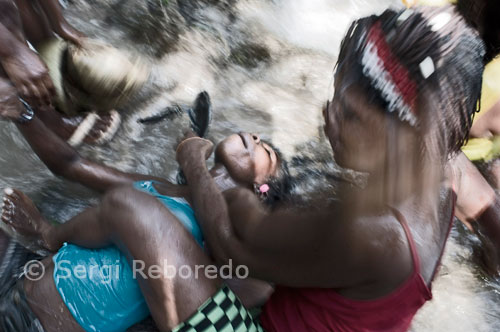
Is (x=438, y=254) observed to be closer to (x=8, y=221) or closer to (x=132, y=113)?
(x=8, y=221)

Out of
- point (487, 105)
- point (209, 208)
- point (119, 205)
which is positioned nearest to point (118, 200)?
point (119, 205)

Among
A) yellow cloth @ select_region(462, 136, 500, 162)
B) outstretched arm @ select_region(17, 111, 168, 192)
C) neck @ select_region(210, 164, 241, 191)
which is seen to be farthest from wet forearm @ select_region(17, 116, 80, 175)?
yellow cloth @ select_region(462, 136, 500, 162)

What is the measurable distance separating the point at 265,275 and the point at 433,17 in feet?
3.09

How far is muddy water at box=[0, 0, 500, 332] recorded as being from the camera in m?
2.95

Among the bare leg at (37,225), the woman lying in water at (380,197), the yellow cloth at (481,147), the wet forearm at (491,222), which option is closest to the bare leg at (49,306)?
the bare leg at (37,225)

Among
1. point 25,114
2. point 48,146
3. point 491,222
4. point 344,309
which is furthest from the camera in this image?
point 491,222

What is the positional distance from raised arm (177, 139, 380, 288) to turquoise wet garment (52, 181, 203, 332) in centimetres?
36

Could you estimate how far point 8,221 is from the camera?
2260 mm

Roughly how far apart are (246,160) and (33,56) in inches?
44.3

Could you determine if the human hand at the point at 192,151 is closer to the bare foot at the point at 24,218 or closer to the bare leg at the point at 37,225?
the bare leg at the point at 37,225

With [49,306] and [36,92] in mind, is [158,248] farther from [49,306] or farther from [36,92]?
[36,92]

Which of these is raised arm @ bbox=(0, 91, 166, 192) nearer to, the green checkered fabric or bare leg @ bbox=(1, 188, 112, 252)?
bare leg @ bbox=(1, 188, 112, 252)

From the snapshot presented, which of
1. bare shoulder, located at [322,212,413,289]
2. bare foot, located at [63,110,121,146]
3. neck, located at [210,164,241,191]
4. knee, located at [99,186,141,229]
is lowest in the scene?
bare foot, located at [63,110,121,146]

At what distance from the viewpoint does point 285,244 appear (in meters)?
1.44
